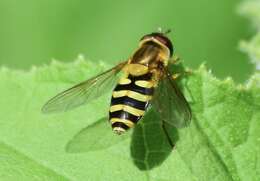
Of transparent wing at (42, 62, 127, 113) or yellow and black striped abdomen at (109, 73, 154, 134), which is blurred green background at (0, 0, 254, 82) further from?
yellow and black striped abdomen at (109, 73, 154, 134)

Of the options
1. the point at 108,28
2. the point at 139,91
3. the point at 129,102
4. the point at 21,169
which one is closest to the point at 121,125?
the point at 129,102

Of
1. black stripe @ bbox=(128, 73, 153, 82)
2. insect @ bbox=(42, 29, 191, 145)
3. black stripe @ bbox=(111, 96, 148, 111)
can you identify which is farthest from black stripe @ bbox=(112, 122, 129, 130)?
black stripe @ bbox=(128, 73, 153, 82)

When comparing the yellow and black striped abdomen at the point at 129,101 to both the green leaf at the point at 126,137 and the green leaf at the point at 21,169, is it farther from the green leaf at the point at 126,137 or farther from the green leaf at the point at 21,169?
the green leaf at the point at 21,169

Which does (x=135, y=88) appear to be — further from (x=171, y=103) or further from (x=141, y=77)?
(x=171, y=103)

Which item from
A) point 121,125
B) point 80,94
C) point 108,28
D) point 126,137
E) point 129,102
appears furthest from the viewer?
point 108,28

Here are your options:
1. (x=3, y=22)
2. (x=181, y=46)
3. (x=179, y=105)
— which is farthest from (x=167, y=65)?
(x=3, y=22)

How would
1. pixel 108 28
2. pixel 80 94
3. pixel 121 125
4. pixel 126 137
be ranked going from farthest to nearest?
pixel 108 28
pixel 80 94
pixel 126 137
pixel 121 125

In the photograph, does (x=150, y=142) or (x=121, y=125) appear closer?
(x=121, y=125)
